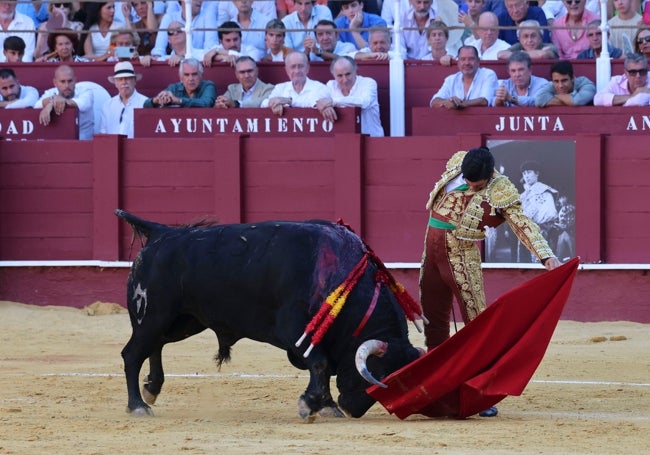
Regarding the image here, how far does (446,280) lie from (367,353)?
72 centimetres

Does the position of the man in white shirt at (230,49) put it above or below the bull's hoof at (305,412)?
above

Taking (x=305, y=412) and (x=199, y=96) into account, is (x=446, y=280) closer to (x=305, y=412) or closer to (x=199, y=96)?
(x=305, y=412)

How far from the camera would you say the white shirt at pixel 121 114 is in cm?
1137

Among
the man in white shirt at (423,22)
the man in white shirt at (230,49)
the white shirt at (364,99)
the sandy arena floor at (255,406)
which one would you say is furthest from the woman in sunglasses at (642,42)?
the man in white shirt at (230,49)

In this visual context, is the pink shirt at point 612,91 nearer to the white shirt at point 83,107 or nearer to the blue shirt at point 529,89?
the blue shirt at point 529,89

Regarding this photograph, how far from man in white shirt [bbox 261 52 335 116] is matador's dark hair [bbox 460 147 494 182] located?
14.1 ft

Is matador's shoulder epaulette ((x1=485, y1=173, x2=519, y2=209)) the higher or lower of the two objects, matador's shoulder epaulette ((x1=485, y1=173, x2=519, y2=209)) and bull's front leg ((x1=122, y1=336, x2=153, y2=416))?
the higher

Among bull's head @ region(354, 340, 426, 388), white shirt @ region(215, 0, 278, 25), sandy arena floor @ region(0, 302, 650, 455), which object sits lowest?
sandy arena floor @ region(0, 302, 650, 455)

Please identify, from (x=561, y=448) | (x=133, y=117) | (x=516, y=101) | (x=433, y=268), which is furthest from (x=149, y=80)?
(x=561, y=448)

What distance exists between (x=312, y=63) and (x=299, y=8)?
55 centimetres

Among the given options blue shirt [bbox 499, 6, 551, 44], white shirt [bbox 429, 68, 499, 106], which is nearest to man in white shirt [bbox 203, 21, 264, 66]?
white shirt [bbox 429, 68, 499, 106]

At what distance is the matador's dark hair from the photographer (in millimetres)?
6508

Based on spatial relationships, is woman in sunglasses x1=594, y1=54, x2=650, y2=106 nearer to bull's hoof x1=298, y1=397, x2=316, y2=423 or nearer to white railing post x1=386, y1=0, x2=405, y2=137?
white railing post x1=386, y1=0, x2=405, y2=137

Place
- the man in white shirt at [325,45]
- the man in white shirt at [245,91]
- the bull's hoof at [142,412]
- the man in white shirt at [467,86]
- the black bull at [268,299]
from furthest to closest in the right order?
the man in white shirt at [325,45], the man in white shirt at [245,91], the man in white shirt at [467,86], the bull's hoof at [142,412], the black bull at [268,299]
